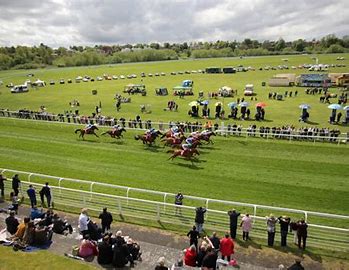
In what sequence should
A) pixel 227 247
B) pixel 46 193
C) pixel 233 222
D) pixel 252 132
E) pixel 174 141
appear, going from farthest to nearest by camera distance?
1. pixel 252 132
2. pixel 174 141
3. pixel 46 193
4. pixel 233 222
5. pixel 227 247

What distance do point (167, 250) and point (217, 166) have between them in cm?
1070

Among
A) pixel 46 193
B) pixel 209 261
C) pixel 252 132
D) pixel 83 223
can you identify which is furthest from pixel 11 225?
pixel 252 132

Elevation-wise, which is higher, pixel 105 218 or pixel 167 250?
pixel 105 218

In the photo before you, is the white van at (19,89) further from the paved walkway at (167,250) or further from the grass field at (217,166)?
the paved walkway at (167,250)

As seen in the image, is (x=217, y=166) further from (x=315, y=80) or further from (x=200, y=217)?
(x=315, y=80)

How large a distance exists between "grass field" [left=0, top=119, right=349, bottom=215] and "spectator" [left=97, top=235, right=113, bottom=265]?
7636mm

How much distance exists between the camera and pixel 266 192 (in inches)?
688

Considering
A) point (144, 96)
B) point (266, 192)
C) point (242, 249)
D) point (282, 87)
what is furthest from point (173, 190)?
point (282, 87)

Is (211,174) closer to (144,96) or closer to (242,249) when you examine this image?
(242,249)

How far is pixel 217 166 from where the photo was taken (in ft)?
70.9

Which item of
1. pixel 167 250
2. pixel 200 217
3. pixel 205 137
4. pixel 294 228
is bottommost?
pixel 167 250

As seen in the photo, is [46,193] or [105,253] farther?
[46,193]

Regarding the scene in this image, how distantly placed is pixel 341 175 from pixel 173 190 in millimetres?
9366

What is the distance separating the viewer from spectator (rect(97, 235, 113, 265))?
34.0 feet
